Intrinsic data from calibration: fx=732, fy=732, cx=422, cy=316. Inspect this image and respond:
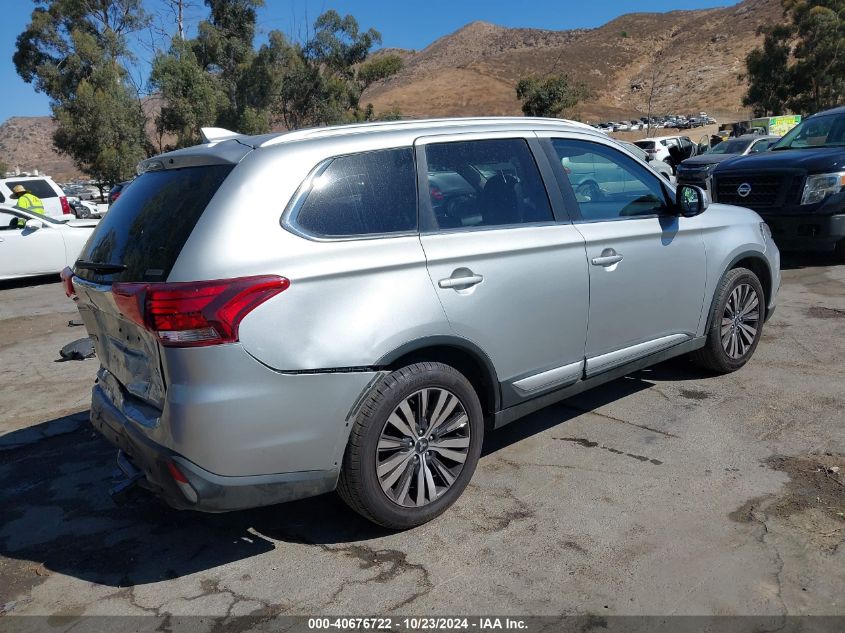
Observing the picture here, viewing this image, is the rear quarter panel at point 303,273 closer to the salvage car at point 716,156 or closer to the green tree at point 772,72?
the salvage car at point 716,156

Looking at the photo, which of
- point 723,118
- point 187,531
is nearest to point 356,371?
point 187,531

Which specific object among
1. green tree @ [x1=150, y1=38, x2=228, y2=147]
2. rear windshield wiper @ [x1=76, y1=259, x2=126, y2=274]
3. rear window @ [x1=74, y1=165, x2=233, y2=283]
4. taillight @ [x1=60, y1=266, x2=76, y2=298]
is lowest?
taillight @ [x1=60, y1=266, x2=76, y2=298]

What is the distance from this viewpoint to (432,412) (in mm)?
3428

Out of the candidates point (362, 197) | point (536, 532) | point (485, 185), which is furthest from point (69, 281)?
point (536, 532)

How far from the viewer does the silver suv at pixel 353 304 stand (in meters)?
2.92

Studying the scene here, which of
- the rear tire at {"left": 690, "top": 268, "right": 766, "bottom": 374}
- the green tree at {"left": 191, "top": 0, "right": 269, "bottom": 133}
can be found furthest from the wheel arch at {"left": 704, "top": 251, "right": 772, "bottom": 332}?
the green tree at {"left": 191, "top": 0, "right": 269, "bottom": 133}

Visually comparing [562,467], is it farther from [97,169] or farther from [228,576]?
[97,169]

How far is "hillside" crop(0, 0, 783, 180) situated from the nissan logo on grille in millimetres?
77657

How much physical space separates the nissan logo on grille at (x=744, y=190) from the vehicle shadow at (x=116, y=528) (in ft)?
20.1

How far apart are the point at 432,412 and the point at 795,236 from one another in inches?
284

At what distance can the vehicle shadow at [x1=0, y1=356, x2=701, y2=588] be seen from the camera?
3.35 m

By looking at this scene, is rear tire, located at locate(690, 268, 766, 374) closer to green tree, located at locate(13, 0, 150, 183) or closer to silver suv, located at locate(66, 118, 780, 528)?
silver suv, located at locate(66, 118, 780, 528)

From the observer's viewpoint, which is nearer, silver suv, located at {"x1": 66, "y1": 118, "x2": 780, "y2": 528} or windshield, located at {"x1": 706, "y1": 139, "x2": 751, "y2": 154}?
silver suv, located at {"x1": 66, "y1": 118, "x2": 780, "y2": 528}

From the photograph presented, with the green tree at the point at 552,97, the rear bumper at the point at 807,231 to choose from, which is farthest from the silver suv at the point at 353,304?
the green tree at the point at 552,97
